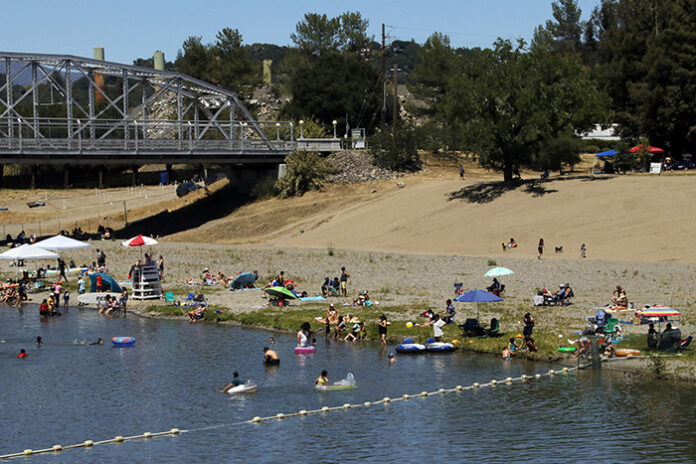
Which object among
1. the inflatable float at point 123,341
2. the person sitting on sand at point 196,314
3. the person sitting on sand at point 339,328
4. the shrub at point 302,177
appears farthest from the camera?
the shrub at point 302,177

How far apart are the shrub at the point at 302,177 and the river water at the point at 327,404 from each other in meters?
48.6

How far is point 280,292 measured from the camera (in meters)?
45.3

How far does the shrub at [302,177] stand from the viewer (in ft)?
284

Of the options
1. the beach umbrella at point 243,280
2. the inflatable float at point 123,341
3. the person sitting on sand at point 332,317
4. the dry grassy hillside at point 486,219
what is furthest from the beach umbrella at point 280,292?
the dry grassy hillside at point 486,219

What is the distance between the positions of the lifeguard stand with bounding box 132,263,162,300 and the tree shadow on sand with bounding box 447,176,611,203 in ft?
95.5

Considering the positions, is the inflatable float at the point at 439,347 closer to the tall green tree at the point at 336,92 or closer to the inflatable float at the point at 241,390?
the inflatable float at the point at 241,390

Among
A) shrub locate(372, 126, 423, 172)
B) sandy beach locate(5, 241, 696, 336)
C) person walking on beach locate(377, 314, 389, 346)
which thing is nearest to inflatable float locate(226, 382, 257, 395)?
person walking on beach locate(377, 314, 389, 346)

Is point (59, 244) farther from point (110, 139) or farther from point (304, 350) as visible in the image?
point (110, 139)

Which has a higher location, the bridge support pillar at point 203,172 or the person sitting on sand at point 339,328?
the bridge support pillar at point 203,172

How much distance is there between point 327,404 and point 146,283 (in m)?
22.1

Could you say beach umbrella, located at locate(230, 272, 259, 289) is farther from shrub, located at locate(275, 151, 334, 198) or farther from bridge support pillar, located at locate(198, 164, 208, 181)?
bridge support pillar, located at locate(198, 164, 208, 181)

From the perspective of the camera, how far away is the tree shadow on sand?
230ft

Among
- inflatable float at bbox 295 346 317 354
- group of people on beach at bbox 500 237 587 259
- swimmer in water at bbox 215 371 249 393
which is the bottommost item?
swimmer in water at bbox 215 371 249 393

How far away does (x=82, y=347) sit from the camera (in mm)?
38594
